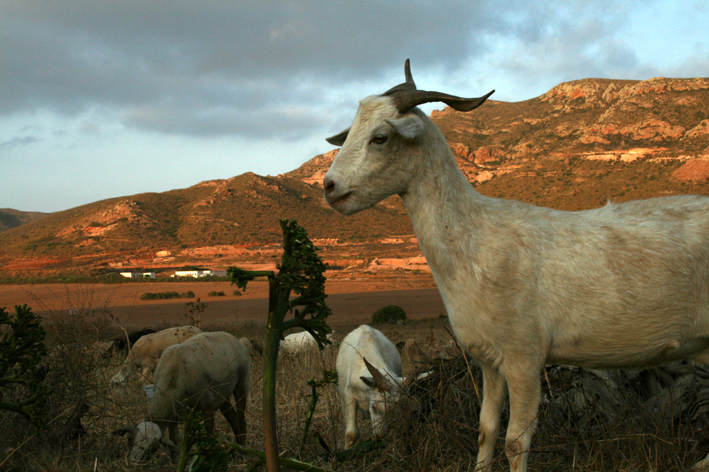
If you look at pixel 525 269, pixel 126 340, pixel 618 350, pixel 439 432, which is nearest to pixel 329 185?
pixel 525 269

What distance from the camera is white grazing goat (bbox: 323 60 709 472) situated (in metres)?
2.78

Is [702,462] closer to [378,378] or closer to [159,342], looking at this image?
[378,378]

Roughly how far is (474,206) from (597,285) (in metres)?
0.81

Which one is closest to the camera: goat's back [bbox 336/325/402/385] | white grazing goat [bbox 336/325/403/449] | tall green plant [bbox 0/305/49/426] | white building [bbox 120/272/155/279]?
tall green plant [bbox 0/305/49/426]

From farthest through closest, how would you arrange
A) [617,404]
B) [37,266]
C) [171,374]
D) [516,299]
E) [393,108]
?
1. [37,266]
2. [171,374]
3. [617,404]
4. [393,108]
5. [516,299]

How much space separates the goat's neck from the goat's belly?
0.74 m

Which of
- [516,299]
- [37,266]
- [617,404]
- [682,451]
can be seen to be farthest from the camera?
[37,266]

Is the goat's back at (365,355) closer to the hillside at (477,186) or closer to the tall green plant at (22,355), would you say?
the tall green plant at (22,355)

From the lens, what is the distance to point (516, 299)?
276 cm

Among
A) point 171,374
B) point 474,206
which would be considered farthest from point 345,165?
point 171,374

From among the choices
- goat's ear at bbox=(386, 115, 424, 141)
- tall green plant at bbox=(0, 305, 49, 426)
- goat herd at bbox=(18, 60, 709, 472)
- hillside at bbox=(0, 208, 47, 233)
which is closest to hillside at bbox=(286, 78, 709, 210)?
goat herd at bbox=(18, 60, 709, 472)

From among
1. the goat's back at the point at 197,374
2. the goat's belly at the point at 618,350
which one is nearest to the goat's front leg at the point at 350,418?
the goat's back at the point at 197,374

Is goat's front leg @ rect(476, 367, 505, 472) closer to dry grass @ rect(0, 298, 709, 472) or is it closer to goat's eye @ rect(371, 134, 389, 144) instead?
dry grass @ rect(0, 298, 709, 472)

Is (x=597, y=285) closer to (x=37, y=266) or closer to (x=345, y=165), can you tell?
(x=345, y=165)
